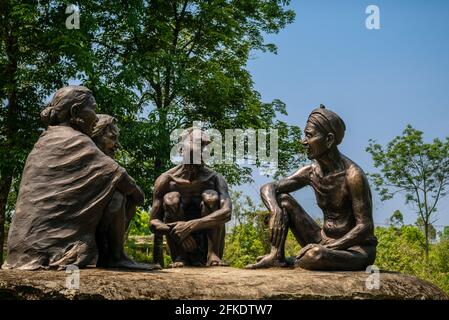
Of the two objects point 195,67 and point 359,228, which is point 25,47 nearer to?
point 195,67

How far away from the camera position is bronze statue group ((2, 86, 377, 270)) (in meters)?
6.30

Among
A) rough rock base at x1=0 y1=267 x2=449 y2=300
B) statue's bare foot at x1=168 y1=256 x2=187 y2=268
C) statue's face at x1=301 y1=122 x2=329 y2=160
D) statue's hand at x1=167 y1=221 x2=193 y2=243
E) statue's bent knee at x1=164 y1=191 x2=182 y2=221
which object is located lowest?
rough rock base at x1=0 y1=267 x2=449 y2=300

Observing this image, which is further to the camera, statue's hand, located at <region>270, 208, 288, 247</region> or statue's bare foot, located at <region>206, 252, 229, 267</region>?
statue's bare foot, located at <region>206, 252, 229, 267</region>

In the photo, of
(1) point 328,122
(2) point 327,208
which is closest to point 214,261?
(2) point 327,208

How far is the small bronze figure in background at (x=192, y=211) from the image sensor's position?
26.9 feet

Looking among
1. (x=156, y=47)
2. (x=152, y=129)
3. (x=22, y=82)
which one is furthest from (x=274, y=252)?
(x=156, y=47)

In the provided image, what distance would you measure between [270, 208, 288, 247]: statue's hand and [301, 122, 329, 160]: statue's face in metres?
0.81

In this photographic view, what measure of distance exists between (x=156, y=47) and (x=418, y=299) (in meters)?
13.7

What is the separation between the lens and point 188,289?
227 inches

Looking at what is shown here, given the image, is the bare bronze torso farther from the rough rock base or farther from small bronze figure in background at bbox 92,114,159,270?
small bronze figure in background at bbox 92,114,159,270

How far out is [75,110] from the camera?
6770 mm

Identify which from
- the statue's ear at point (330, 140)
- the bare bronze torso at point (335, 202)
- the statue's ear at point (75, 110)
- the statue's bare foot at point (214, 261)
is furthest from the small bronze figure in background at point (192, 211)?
the statue's ear at point (75, 110)

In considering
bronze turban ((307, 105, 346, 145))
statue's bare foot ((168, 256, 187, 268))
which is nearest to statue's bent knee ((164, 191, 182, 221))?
statue's bare foot ((168, 256, 187, 268))

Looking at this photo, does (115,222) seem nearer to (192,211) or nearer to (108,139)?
(108,139)
